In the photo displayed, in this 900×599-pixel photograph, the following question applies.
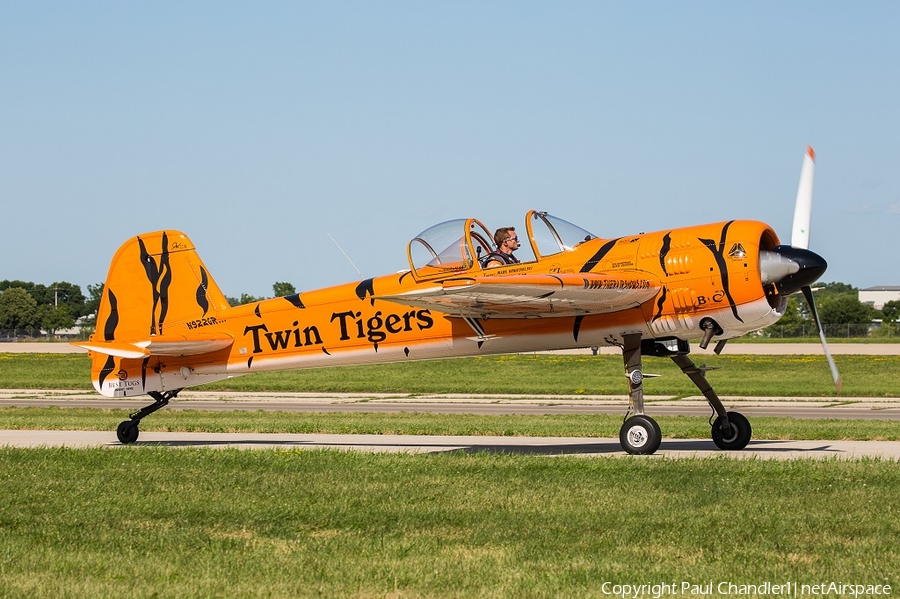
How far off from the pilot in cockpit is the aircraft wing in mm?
710

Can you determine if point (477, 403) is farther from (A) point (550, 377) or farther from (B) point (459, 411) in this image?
(A) point (550, 377)

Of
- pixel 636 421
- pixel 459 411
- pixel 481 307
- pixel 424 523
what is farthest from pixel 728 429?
pixel 459 411

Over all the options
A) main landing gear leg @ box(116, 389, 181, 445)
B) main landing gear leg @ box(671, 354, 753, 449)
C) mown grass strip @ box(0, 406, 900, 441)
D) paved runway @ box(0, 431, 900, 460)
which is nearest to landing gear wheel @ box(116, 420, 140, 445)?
main landing gear leg @ box(116, 389, 181, 445)

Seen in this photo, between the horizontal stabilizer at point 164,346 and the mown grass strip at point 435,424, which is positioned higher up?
the horizontal stabilizer at point 164,346

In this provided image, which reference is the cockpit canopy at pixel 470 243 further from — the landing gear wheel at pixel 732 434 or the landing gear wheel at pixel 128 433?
the landing gear wheel at pixel 128 433

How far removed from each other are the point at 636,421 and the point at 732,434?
205cm

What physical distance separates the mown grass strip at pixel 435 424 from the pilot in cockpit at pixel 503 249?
17.8 feet

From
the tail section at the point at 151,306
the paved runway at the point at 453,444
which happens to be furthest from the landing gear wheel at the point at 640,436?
the tail section at the point at 151,306

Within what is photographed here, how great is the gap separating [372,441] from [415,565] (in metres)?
11.0

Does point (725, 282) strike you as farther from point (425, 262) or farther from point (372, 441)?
point (372, 441)

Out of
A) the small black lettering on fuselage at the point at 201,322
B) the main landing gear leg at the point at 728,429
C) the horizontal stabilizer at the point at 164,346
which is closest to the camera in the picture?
the main landing gear leg at the point at 728,429

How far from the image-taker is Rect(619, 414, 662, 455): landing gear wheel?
580 inches

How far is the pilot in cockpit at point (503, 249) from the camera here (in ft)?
49.7

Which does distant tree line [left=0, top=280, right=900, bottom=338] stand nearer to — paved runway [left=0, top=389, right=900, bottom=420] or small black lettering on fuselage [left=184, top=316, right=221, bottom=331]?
paved runway [left=0, top=389, right=900, bottom=420]
